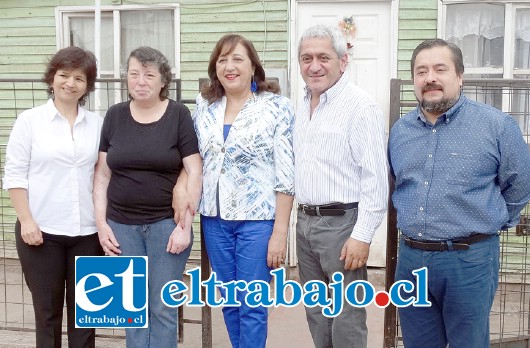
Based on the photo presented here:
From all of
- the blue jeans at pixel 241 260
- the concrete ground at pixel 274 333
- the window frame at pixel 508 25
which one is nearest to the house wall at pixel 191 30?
the window frame at pixel 508 25

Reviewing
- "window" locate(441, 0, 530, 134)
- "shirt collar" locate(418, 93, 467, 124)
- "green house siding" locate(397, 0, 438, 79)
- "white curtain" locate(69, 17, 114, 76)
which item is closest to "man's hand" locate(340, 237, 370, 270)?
"shirt collar" locate(418, 93, 467, 124)

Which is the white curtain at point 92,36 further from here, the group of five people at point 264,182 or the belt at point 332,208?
the belt at point 332,208

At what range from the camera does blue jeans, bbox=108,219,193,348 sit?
322 cm

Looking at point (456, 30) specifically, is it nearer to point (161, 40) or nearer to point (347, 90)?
point (161, 40)

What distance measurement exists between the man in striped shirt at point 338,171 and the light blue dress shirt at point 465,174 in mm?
193

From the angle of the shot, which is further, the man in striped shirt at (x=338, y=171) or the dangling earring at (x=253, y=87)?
the dangling earring at (x=253, y=87)

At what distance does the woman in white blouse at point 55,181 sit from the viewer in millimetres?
3232

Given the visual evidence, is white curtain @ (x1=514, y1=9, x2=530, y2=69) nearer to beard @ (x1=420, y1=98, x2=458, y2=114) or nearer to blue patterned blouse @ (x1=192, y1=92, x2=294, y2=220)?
beard @ (x1=420, y1=98, x2=458, y2=114)

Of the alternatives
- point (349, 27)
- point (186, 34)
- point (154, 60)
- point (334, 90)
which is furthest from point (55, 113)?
point (349, 27)

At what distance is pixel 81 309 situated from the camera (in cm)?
342

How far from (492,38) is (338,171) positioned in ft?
12.6

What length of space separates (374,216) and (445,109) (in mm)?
602

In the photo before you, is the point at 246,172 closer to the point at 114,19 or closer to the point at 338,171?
the point at 338,171

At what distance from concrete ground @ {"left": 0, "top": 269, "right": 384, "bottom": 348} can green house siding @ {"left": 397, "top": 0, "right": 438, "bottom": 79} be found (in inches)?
95.9
